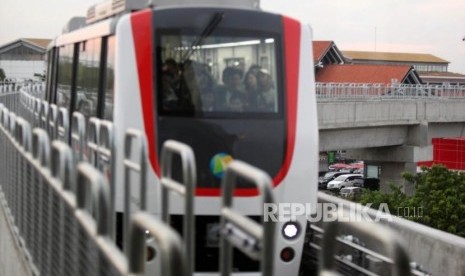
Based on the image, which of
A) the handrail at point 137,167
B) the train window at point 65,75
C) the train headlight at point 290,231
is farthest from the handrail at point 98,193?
the train window at point 65,75

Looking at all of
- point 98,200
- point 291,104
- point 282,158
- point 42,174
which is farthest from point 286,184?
point 98,200

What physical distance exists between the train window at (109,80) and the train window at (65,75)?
3.12 m

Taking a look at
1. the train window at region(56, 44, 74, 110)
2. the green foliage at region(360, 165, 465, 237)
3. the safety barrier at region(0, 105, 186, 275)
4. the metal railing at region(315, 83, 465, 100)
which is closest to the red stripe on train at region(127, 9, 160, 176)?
the safety barrier at region(0, 105, 186, 275)

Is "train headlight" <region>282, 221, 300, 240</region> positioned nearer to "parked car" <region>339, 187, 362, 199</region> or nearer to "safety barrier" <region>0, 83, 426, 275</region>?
"safety barrier" <region>0, 83, 426, 275</region>

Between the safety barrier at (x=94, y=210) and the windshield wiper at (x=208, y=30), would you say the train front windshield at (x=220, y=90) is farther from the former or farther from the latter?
the safety barrier at (x=94, y=210)

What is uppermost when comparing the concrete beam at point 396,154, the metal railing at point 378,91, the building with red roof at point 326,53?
the building with red roof at point 326,53

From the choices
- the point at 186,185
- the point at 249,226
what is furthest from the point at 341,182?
the point at 249,226

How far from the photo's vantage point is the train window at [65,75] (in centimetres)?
1198

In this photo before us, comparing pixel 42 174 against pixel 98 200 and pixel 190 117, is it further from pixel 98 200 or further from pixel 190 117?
pixel 98 200

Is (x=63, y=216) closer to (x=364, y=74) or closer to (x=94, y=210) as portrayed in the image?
(x=94, y=210)

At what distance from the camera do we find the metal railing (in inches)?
1438

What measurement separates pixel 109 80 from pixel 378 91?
32.8 meters

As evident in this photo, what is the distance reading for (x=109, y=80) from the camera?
8594mm

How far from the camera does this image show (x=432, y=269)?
806cm
